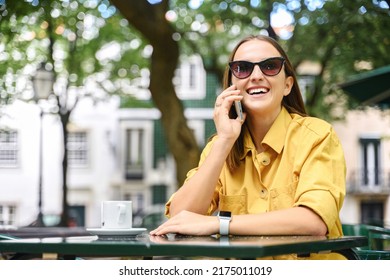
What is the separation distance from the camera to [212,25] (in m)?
16.0

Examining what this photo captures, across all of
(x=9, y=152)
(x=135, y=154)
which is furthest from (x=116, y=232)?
(x=135, y=154)

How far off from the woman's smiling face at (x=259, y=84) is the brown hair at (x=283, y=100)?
41mm

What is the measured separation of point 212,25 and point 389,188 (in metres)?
24.3

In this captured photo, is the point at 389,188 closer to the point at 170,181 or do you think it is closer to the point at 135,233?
the point at 170,181

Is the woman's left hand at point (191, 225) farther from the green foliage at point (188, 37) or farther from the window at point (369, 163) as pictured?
the window at point (369, 163)

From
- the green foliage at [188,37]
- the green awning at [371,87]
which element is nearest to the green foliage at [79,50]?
the green foliage at [188,37]

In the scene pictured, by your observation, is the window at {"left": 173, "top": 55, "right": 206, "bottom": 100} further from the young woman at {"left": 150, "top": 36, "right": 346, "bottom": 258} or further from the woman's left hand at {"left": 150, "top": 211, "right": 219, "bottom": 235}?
the woman's left hand at {"left": 150, "top": 211, "right": 219, "bottom": 235}

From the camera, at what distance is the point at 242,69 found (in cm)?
262

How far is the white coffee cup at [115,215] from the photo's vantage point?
2.35 m

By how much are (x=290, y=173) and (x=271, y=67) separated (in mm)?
339

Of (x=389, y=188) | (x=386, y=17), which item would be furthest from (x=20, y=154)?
(x=386, y=17)

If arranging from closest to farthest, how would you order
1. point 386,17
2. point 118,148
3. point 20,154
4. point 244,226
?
point 244,226
point 386,17
point 20,154
point 118,148

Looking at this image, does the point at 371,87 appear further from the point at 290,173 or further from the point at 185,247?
the point at 185,247

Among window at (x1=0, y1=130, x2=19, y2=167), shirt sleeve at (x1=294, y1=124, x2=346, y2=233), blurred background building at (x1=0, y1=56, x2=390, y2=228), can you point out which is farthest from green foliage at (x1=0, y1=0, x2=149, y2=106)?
blurred background building at (x1=0, y1=56, x2=390, y2=228)
